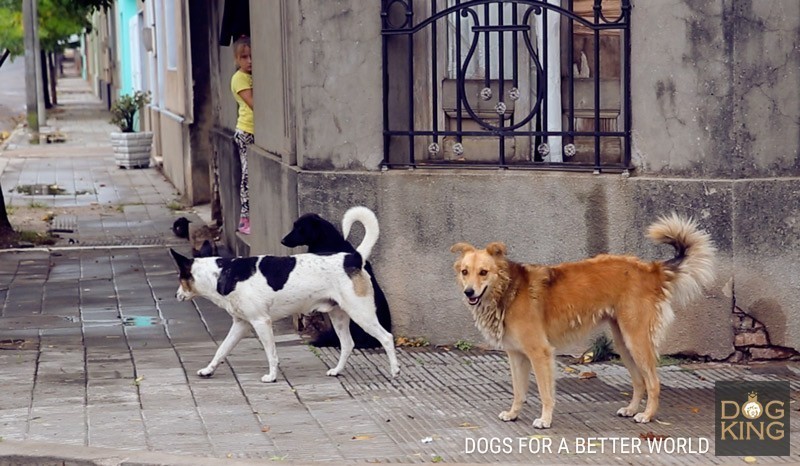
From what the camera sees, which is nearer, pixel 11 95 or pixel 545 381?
pixel 545 381

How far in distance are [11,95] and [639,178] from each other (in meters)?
49.4

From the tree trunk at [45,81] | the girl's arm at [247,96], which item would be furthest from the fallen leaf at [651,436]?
the tree trunk at [45,81]

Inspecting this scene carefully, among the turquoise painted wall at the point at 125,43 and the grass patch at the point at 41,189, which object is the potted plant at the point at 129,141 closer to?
the grass patch at the point at 41,189

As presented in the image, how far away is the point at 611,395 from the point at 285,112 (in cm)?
348

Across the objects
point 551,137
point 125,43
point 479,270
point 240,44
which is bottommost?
point 479,270

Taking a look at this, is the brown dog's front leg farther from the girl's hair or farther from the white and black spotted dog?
the girl's hair

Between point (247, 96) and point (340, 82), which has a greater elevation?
point (340, 82)

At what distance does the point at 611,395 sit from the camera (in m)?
7.33

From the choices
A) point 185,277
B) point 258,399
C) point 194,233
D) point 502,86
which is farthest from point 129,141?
point 258,399

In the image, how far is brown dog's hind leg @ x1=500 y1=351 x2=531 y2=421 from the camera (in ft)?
22.1

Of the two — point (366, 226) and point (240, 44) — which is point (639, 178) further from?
Result: point (240, 44)

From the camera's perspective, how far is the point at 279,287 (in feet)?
25.3

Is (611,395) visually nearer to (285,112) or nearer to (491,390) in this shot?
(491,390)

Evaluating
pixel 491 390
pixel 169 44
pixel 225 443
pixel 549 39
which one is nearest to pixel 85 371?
pixel 225 443
